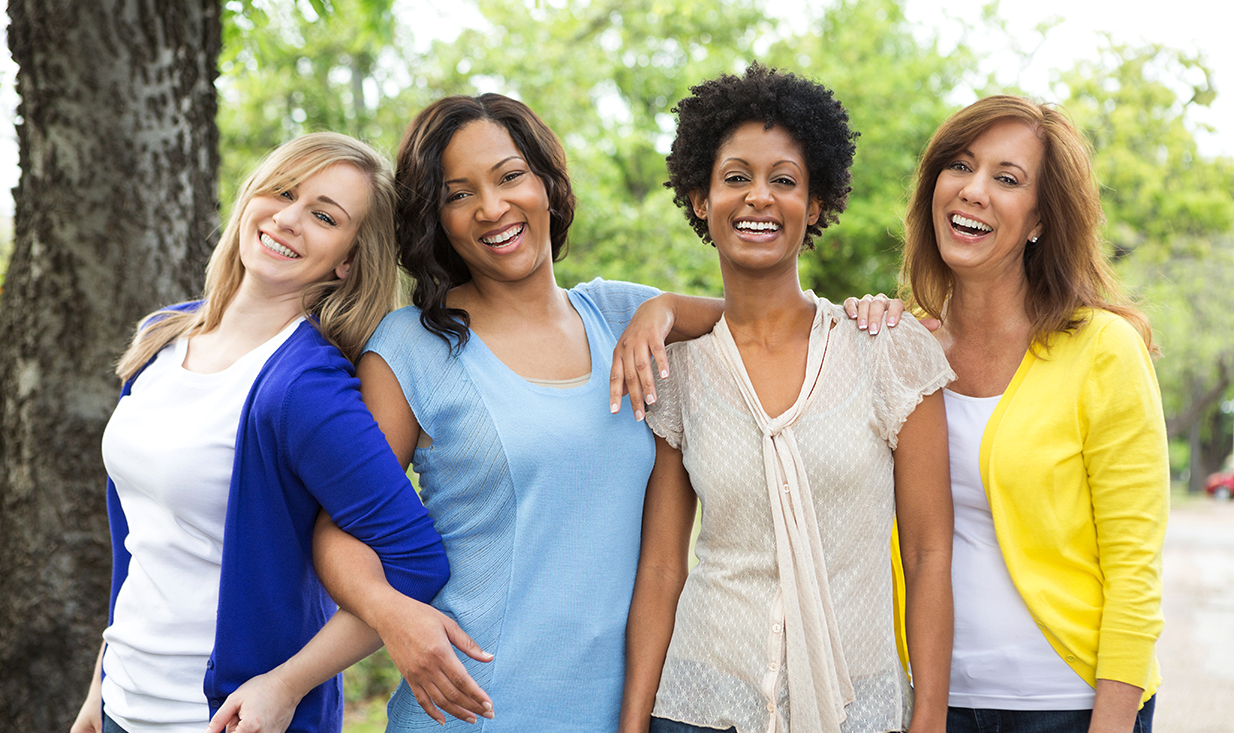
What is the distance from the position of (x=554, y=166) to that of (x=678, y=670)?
1279 millimetres

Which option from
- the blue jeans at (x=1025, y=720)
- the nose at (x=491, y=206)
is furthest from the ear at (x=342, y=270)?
the blue jeans at (x=1025, y=720)

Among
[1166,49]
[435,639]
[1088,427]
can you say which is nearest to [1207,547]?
[1166,49]

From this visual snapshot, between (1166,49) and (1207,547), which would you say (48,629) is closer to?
(1207,547)

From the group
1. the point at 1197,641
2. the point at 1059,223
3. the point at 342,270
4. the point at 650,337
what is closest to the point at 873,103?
the point at 1197,641

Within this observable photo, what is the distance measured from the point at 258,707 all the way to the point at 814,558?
120 cm

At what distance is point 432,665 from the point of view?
1905 millimetres

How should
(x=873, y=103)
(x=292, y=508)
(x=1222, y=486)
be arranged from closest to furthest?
(x=292, y=508)
(x=873, y=103)
(x=1222, y=486)

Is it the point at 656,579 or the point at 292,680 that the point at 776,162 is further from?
the point at 292,680

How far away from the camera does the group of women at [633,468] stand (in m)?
2.03

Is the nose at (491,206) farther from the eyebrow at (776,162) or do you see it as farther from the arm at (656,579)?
the arm at (656,579)

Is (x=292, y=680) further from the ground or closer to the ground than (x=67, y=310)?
closer to the ground

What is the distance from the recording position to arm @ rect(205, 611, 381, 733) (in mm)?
1907

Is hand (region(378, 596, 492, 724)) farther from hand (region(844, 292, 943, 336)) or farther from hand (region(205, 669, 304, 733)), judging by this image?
hand (region(844, 292, 943, 336))

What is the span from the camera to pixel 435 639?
6.27 ft
